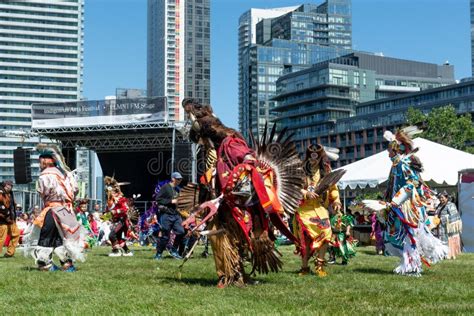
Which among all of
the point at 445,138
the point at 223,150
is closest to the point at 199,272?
the point at 223,150

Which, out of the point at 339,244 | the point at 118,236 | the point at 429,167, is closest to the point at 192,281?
the point at 339,244

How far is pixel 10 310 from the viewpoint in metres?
6.40

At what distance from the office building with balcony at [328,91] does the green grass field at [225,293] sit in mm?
107105

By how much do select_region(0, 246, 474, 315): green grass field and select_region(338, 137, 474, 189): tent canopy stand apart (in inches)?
419

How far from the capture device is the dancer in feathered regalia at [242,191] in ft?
26.2

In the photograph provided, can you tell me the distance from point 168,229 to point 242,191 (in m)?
7.18

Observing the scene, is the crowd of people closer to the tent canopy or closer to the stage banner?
the tent canopy

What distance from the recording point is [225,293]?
739cm

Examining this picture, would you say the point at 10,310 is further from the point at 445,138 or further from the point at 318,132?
the point at 318,132

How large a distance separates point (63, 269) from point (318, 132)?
374 feet

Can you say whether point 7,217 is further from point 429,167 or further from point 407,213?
point 429,167

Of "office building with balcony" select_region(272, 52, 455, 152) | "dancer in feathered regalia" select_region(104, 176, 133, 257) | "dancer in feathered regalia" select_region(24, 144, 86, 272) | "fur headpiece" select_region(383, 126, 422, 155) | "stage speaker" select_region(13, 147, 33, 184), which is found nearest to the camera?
"fur headpiece" select_region(383, 126, 422, 155)

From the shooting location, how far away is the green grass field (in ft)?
20.6

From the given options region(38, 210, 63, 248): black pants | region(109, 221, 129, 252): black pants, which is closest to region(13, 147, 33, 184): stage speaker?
region(109, 221, 129, 252): black pants
